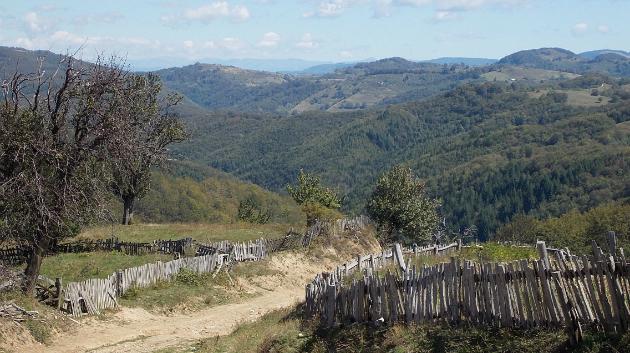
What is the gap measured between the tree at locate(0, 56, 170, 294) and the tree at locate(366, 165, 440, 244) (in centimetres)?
3039

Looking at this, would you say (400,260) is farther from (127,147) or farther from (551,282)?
(127,147)

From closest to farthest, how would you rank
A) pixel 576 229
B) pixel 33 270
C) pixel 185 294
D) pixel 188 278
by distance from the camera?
pixel 33 270
pixel 185 294
pixel 188 278
pixel 576 229

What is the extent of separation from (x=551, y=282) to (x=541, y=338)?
1.04 metres

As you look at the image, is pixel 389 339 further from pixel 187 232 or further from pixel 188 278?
pixel 187 232

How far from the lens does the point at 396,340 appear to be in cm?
1279

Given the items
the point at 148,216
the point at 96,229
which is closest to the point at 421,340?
the point at 96,229

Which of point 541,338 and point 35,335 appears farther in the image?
point 35,335

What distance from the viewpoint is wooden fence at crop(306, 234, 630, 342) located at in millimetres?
10055

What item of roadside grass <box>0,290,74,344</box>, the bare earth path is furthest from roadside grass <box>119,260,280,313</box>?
roadside grass <box>0,290,74,344</box>

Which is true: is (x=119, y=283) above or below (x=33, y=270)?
below

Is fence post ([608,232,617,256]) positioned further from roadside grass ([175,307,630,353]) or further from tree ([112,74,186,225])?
tree ([112,74,186,225])

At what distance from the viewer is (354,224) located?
3812 cm

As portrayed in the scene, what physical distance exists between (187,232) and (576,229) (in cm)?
9620

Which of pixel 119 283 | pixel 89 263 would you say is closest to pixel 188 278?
pixel 119 283
